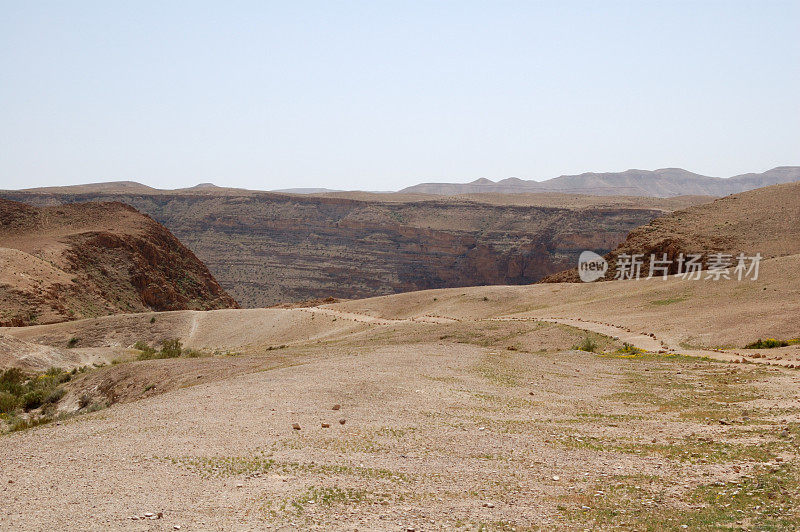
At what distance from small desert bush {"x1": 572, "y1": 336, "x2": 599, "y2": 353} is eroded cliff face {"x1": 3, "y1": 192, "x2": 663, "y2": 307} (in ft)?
173

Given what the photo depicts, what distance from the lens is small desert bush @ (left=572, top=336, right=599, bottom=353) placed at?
2272 cm

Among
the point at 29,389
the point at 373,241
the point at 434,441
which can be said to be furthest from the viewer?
the point at 373,241

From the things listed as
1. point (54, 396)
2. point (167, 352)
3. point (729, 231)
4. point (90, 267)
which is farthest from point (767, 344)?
point (90, 267)

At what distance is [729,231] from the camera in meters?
43.1

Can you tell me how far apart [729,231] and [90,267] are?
4428 centimetres

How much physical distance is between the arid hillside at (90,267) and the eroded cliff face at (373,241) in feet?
50.9

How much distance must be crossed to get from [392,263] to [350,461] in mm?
77755

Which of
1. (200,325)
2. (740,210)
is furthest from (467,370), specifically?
(740,210)

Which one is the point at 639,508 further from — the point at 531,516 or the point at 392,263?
the point at 392,263

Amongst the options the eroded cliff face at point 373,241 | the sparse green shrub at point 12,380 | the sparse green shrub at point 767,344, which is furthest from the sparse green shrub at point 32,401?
the eroded cliff face at point 373,241

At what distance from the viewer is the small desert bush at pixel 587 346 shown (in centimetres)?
2272

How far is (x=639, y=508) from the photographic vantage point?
7.61m

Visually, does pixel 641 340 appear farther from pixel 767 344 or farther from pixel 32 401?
pixel 32 401

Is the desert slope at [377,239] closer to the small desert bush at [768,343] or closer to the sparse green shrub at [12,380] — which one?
the sparse green shrub at [12,380]
